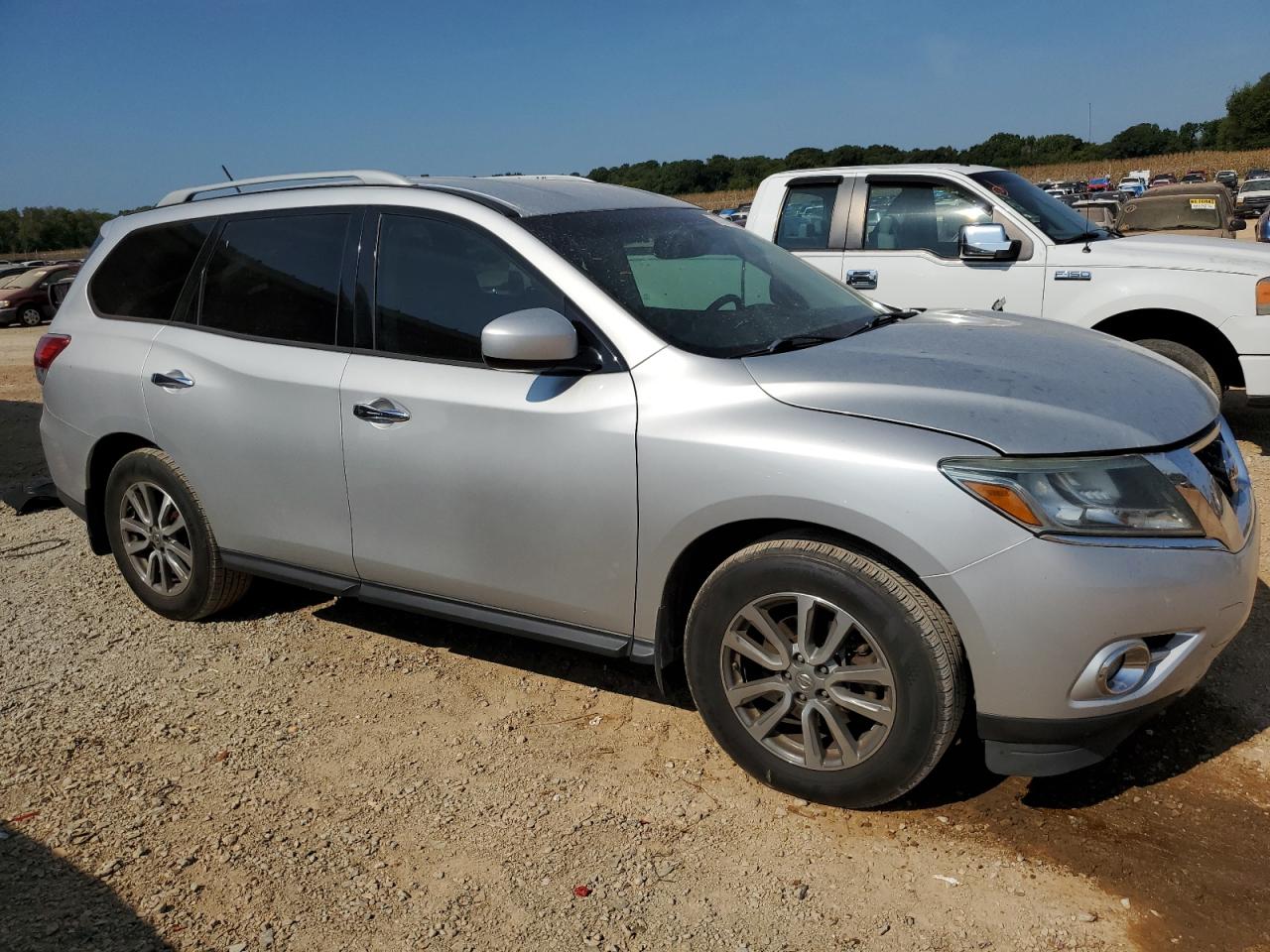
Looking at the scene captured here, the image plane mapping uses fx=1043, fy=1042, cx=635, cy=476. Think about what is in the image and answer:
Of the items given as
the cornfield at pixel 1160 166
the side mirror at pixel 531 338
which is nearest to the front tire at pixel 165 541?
the side mirror at pixel 531 338

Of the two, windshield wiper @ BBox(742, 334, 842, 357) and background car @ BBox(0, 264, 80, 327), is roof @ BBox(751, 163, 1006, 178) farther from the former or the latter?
background car @ BBox(0, 264, 80, 327)

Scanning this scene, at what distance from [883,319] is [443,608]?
77.6 inches

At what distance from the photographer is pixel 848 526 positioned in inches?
111

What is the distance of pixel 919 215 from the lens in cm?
759

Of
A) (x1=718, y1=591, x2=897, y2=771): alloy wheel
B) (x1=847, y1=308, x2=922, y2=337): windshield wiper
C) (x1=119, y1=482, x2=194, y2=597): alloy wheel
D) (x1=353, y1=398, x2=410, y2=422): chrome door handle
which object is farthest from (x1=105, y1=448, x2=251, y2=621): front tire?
(x1=847, y1=308, x2=922, y2=337): windshield wiper

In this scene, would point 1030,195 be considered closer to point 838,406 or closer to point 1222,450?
point 1222,450

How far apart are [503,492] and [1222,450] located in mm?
2232

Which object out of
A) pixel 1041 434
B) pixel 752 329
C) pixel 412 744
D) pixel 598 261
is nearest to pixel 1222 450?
pixel 1041 434

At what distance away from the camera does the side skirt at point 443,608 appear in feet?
11.3

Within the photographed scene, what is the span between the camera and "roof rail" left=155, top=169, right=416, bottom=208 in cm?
404

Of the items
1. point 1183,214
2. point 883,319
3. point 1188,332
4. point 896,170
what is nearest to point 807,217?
point 896,170

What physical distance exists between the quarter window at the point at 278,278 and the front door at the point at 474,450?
9.1 inches

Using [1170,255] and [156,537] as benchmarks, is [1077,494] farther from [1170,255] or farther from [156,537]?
[1170,255]

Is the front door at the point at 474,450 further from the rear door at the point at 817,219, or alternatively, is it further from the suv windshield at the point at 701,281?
the rear door at the point at 817,219
